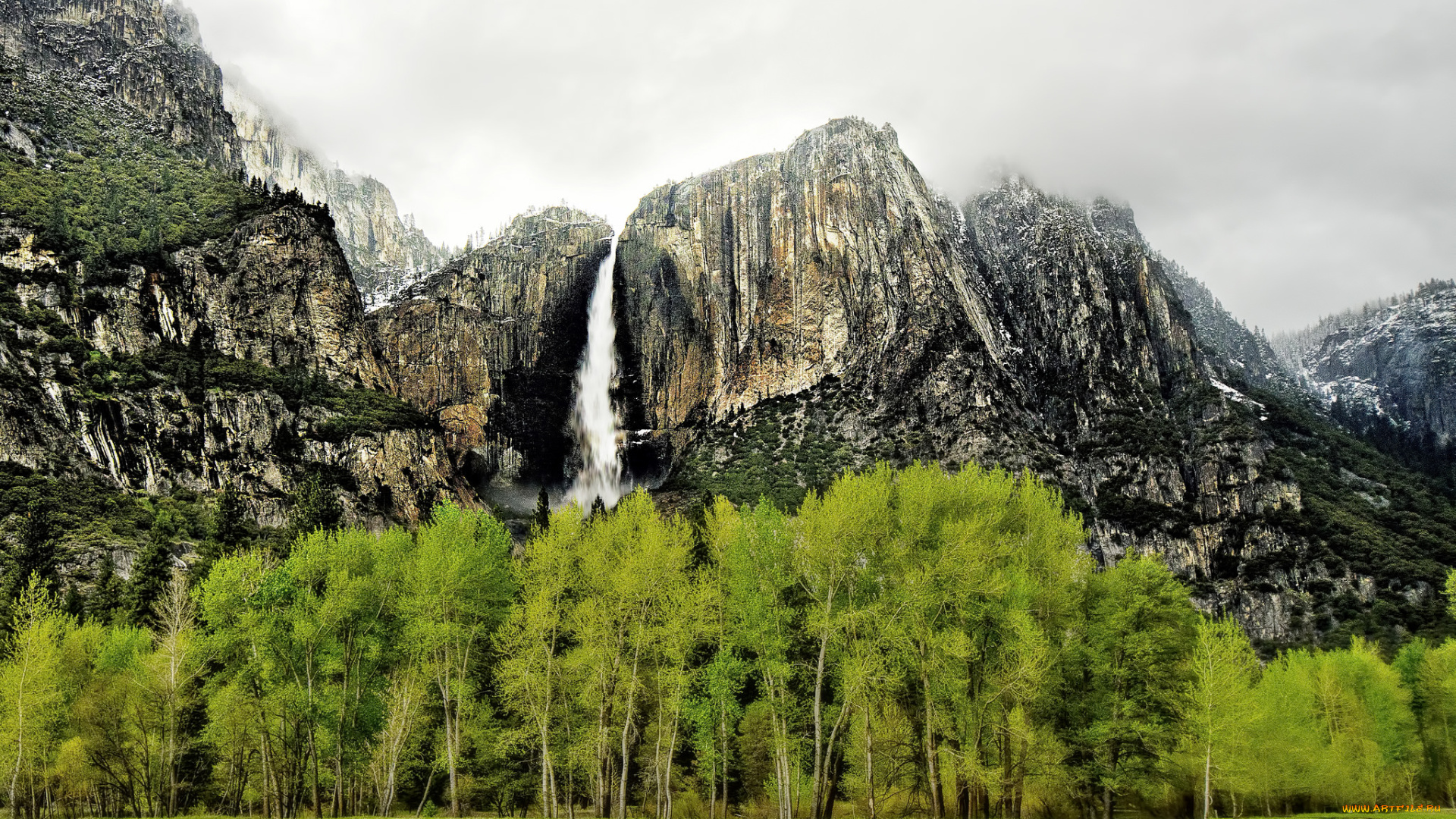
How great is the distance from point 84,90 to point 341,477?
90.8 meters

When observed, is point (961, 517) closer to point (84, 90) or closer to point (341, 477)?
point (341, 477)

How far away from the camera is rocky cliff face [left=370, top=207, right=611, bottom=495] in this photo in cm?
15750

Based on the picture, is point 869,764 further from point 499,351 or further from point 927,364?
point 499,351

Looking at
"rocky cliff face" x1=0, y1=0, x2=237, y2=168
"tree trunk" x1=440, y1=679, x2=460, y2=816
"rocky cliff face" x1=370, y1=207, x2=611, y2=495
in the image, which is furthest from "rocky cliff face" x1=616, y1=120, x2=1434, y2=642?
"tree trunk" x1=440, y1=679, x2=460, y2=816

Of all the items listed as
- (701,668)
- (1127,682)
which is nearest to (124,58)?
(701,668)

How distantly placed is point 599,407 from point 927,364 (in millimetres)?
64349

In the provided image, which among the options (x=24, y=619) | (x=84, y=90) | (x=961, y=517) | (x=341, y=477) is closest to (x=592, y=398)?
(x=341, y=477)

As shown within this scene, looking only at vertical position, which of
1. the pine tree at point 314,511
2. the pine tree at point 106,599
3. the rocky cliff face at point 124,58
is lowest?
the pine tree at point 106,599

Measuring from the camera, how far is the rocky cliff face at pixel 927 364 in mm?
133125

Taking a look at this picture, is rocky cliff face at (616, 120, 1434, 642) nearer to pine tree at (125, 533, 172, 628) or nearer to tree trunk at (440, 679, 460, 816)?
pine tree at (125, 533, 172, 628)

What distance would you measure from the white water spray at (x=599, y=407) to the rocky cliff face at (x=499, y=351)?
202cm

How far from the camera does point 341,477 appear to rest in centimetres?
11225

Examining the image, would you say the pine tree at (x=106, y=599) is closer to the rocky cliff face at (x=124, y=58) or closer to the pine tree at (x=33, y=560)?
the pine tree at (x=33, y=560)

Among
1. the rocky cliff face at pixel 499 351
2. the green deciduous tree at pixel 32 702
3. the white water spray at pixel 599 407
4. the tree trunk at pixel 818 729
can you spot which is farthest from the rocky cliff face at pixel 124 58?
the tree trunk at pixel 818 729
